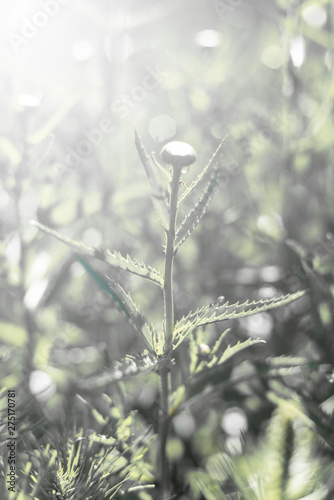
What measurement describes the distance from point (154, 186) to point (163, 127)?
0.41 m

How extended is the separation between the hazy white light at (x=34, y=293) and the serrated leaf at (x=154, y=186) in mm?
186

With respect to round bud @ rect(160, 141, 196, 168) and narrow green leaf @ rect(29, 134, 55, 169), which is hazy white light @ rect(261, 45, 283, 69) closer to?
narrow green leaf @ rect(29, 134, 55, 169)

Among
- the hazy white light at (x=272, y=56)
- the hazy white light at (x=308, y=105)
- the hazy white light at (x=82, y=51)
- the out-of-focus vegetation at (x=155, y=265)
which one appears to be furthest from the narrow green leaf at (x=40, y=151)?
the hazy white light at (x=272, y=56)

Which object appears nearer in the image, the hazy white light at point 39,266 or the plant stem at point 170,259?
the plant stem at point 170,259

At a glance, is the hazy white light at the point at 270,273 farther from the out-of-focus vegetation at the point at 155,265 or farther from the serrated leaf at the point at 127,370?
the serrated leaf at the point at 127,370

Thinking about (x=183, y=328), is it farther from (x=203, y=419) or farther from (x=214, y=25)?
(x=214, y=25)

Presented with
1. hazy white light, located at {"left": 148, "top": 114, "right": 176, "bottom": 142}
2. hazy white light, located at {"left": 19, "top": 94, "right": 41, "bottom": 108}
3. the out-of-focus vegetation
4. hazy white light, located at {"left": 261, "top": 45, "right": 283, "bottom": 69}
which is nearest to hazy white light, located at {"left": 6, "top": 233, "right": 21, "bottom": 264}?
the out-of-focus vegetation

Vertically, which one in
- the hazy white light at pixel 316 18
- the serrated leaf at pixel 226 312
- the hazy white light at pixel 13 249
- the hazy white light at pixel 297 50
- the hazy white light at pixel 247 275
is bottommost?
the hazy white light at pixel 247 275

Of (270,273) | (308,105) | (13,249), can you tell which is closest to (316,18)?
(308,105)

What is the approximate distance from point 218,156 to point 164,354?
8 centimetres

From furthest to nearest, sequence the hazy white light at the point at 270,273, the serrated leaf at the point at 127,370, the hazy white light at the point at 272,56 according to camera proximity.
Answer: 1. the hazy white light at the point at 272,56
2. the hazy white light at the point at 270,273
3. the serrated leaf at the point at 127,370

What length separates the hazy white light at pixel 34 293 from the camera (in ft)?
1.18

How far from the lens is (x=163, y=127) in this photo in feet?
1.92

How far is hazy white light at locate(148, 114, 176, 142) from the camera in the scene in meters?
0.57
